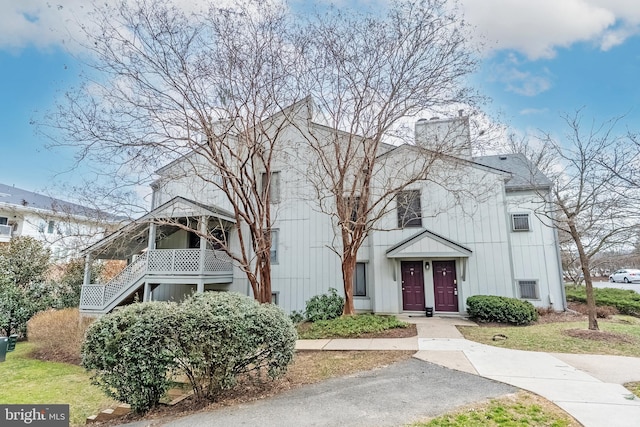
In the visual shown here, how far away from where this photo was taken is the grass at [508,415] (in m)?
3.77

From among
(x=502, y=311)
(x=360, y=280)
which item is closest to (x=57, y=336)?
(x=360, y=280)

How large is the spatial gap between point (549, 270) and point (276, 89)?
1232cm

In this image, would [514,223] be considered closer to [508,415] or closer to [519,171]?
[519,171]

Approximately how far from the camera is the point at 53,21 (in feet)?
27.6

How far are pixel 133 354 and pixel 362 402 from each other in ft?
10.9

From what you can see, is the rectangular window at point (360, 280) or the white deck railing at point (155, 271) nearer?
the white deck railing at point (155, 271)

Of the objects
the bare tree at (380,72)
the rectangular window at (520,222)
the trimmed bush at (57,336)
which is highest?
the bare tree at (380,72)

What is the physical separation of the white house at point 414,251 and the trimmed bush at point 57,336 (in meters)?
1.32

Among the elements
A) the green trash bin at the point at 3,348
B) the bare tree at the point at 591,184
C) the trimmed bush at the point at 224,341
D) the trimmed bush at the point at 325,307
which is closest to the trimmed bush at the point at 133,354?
the trimmed bush at the point at 224,341

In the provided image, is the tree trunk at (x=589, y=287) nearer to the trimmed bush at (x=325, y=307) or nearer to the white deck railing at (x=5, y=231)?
the trimmed bush at (x=325, y=307)

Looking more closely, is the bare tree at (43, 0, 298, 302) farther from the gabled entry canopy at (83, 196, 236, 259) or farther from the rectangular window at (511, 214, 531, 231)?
the rectangular window at (511, 214, 531, 231)

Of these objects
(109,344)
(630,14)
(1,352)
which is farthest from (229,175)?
(630,14)

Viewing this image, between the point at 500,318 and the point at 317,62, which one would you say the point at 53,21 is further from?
the point at 500,318

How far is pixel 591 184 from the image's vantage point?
9.44 m
